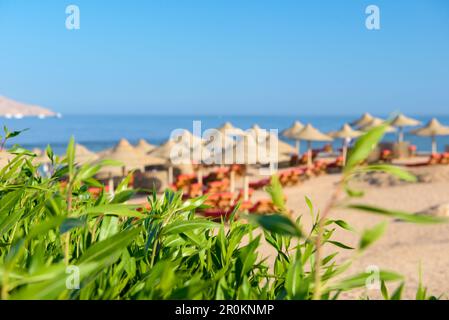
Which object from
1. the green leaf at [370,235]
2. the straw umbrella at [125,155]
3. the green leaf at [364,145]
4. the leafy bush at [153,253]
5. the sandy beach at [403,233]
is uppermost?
the green leaf at [364,145]

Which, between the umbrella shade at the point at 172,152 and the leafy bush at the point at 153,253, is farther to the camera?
the umbrella shade at the point at 172,152

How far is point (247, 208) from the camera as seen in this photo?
39.7 feet

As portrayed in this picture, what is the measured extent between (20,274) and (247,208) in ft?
37.0

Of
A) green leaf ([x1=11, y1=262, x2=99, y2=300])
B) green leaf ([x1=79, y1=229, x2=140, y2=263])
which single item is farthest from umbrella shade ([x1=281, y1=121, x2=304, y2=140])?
green leaf ([x1=11, y1=262, x2=99, y2=300])

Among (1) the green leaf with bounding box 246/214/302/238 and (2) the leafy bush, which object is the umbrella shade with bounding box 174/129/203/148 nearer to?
(2) the leafy bush

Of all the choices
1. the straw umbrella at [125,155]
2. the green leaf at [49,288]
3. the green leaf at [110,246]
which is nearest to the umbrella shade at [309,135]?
the straw umbrella at [125,155]

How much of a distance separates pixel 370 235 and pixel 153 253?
0.66 metres

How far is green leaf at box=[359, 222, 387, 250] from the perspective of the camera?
69 cm

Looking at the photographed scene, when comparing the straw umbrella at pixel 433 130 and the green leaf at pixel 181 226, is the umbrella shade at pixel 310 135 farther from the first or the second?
the green leaf at pixel 181 226

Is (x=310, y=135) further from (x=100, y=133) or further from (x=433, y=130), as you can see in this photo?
(x=100, y=133)

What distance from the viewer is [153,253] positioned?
4.02 feet

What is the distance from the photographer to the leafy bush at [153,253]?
2.61ft
